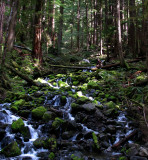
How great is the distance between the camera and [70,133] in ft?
19.1

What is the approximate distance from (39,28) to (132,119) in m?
10.1

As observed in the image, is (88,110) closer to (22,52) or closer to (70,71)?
(70,71)

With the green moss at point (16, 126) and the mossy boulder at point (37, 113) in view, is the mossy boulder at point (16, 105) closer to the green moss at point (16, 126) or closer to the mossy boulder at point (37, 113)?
Answer: the mossy boulder at point (37, 113)

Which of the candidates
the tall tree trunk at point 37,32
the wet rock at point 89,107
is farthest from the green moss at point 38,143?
the tall tree trunk at point 37,32

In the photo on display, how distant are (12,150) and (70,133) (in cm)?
205

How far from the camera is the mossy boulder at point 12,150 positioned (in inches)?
179

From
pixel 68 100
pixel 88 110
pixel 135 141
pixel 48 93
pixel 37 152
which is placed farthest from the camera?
pixel 48 93

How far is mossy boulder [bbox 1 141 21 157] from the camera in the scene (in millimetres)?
4555

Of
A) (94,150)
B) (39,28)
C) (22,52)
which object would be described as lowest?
(94,150)

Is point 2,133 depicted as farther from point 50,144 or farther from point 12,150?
point 50,144

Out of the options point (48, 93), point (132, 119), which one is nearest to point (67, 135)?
point (132, 119)

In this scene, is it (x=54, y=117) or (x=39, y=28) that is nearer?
(x=54, y=117)

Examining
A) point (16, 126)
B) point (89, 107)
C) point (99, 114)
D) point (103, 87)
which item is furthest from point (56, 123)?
point (103, 87)

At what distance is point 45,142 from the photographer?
5152 mm
